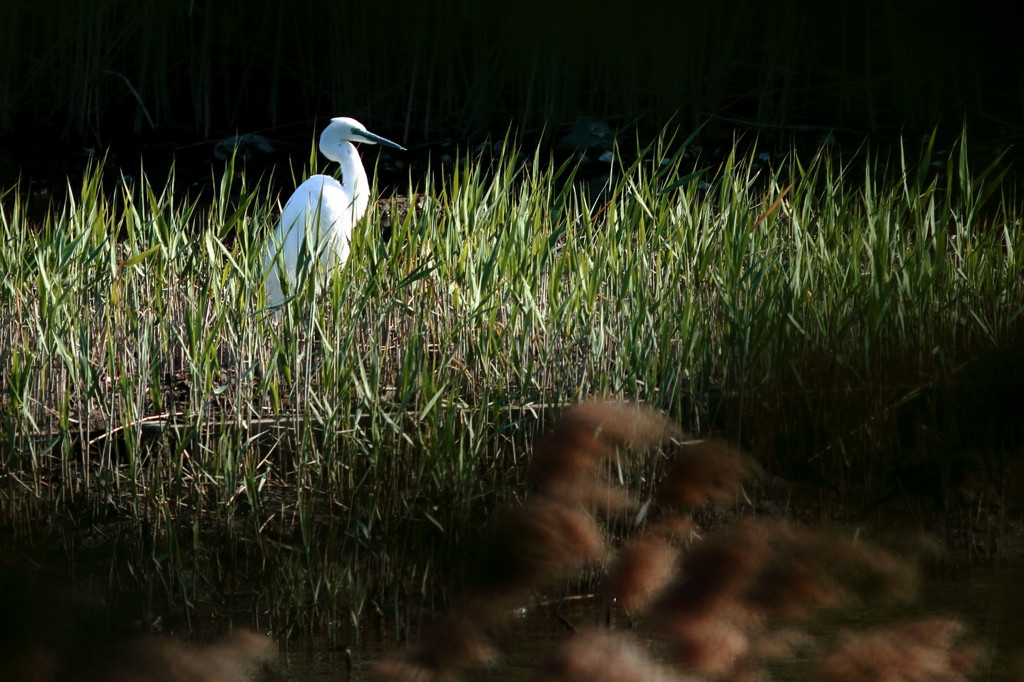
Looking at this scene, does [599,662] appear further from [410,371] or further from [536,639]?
[410,371]

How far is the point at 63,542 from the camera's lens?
238 cm

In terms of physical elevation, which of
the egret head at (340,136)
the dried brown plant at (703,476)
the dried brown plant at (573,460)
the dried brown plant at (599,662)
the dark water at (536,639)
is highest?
the dried brown plant at (573,460)

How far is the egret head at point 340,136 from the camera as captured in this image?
14.6 feet

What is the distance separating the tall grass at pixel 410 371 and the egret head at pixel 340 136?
1508 mm

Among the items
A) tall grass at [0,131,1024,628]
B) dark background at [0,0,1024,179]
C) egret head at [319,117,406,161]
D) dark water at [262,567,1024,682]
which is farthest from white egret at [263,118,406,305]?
dark background at [0,0,1024,179]

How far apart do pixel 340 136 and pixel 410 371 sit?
239 cm

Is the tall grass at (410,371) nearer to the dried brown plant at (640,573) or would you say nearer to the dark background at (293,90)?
the dried brown plant at (640,573)

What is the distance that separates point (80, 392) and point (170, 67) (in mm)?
6147

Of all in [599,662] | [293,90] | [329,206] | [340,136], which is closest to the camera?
[599,662]

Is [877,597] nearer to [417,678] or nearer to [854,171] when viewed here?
[417,678]

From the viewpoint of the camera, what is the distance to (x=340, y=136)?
448 centimetres

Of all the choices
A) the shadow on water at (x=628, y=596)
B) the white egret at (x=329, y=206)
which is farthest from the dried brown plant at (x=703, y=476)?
the white egret at (x=329, y=206)

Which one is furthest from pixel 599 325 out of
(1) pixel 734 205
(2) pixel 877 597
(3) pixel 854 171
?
(3) pixel 854 171

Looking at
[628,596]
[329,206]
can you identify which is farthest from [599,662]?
[329,206]
